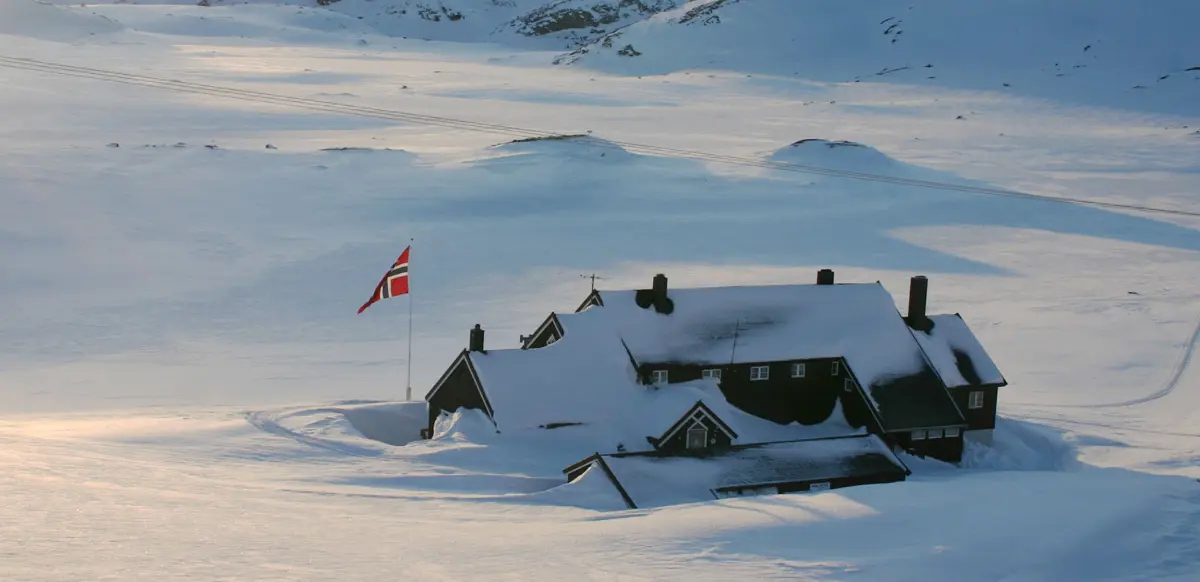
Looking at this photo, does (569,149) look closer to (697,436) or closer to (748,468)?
(697,436)

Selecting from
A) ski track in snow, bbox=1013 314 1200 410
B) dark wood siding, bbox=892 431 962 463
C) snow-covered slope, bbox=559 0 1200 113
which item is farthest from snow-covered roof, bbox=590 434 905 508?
snow-covered slope, bbox=559 0 1200 113

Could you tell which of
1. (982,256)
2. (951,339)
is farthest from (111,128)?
(951,339)

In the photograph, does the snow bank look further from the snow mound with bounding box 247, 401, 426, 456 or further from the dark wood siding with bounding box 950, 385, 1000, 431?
the dark wood siding with bounding box 950, 385, 1000, 431

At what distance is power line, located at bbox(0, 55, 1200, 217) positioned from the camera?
194ft

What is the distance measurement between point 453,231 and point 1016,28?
76824 mm

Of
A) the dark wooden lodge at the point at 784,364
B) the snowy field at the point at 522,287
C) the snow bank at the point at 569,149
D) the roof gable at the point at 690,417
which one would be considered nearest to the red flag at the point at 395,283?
the snowy field at the point at 522,287

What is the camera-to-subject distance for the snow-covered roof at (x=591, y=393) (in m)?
25.9

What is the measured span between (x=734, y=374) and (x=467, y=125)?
4762cm

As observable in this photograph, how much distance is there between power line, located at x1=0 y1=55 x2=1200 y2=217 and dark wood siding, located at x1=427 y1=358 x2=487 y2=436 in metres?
34.0

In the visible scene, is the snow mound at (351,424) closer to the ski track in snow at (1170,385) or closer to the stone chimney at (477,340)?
the stone chimney at (477,340)

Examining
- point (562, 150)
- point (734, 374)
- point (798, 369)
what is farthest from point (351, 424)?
point (562, 150)

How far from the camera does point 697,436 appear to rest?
2558 centimetres

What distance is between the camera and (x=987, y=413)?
28.7m

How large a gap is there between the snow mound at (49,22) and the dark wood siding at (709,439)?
347ft
